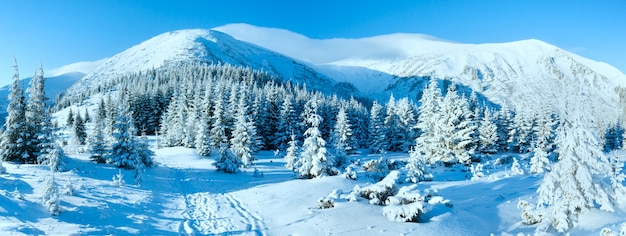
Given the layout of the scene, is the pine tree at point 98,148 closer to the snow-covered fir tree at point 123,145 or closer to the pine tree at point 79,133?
the snow-covered fir tree at point 123,145

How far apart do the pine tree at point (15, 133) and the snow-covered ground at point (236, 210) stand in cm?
368

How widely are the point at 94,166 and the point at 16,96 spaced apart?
7.41 meters

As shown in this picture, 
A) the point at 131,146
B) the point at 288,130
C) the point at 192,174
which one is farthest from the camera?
the point at 288,130

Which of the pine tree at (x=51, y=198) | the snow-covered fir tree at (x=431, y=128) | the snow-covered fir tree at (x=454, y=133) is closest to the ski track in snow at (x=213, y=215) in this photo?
the pine tree at (x=51, y=198)

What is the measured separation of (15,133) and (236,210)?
19.4 meters

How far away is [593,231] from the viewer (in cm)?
1127

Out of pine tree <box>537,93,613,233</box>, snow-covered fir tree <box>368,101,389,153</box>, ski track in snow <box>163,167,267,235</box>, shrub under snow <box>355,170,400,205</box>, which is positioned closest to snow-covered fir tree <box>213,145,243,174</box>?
ski track in snow <box>163,167,267,235</box>

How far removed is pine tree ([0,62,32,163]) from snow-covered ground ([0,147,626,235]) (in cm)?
368

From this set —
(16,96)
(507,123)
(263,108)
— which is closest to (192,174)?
(16,96)

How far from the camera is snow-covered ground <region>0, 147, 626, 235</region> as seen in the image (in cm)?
1319

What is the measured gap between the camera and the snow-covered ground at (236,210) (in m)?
13.2

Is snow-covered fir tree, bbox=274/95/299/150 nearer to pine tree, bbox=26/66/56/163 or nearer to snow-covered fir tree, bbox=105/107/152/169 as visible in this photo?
snow-covered fir tree, bbox=105/107/152/169

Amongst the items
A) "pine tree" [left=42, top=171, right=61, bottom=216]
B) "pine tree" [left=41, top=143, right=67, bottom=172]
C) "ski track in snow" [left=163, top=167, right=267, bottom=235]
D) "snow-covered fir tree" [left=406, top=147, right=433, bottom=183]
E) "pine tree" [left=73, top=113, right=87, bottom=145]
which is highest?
"pine tree" [left=73, top=113, right=87, bottom=145]

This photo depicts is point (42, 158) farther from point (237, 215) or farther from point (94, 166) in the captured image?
point (237, 215)
